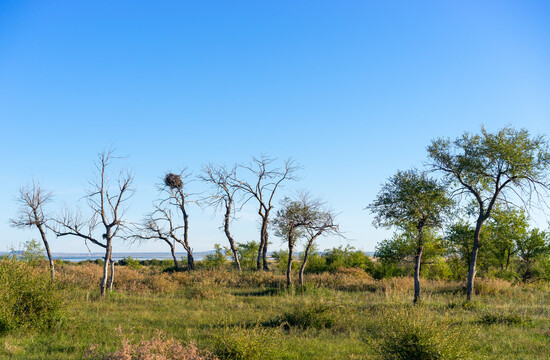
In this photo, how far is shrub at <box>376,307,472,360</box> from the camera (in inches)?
280

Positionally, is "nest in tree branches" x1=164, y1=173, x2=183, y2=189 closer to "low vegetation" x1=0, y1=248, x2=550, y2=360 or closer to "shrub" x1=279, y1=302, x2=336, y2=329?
"low vegetation" x1=0, y1=248, x2=550, y2=360

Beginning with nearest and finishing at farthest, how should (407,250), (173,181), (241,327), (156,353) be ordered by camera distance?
1. (156,353)
2. (241,327)
3. (407,250)
4. (173,181)

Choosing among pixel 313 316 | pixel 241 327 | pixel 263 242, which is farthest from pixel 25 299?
pixel 263 242

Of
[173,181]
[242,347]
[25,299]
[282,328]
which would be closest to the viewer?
[242,347]

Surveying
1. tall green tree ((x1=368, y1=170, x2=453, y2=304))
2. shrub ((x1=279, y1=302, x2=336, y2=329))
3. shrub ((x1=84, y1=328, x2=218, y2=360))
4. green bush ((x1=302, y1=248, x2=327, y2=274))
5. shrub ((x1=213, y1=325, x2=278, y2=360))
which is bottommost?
green bush ((x1=302, y1=248, x2=327, y2=274))

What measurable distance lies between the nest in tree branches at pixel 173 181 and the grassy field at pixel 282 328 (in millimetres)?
16669

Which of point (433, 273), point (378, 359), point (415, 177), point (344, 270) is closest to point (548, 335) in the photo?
point (378, 359)

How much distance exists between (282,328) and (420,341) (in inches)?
213

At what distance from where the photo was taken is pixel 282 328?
11.7 meters

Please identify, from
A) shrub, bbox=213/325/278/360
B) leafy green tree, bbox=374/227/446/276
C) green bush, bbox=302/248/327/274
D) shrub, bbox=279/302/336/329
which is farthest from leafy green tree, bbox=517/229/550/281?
shrub, bbox=213/325/278/360

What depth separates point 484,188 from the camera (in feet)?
63.7

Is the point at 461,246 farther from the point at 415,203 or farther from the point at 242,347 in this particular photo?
the point at 242,347

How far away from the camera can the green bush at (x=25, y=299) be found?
1072cm

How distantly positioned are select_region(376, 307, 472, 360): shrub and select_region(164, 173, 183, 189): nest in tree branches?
3247 centimetres
